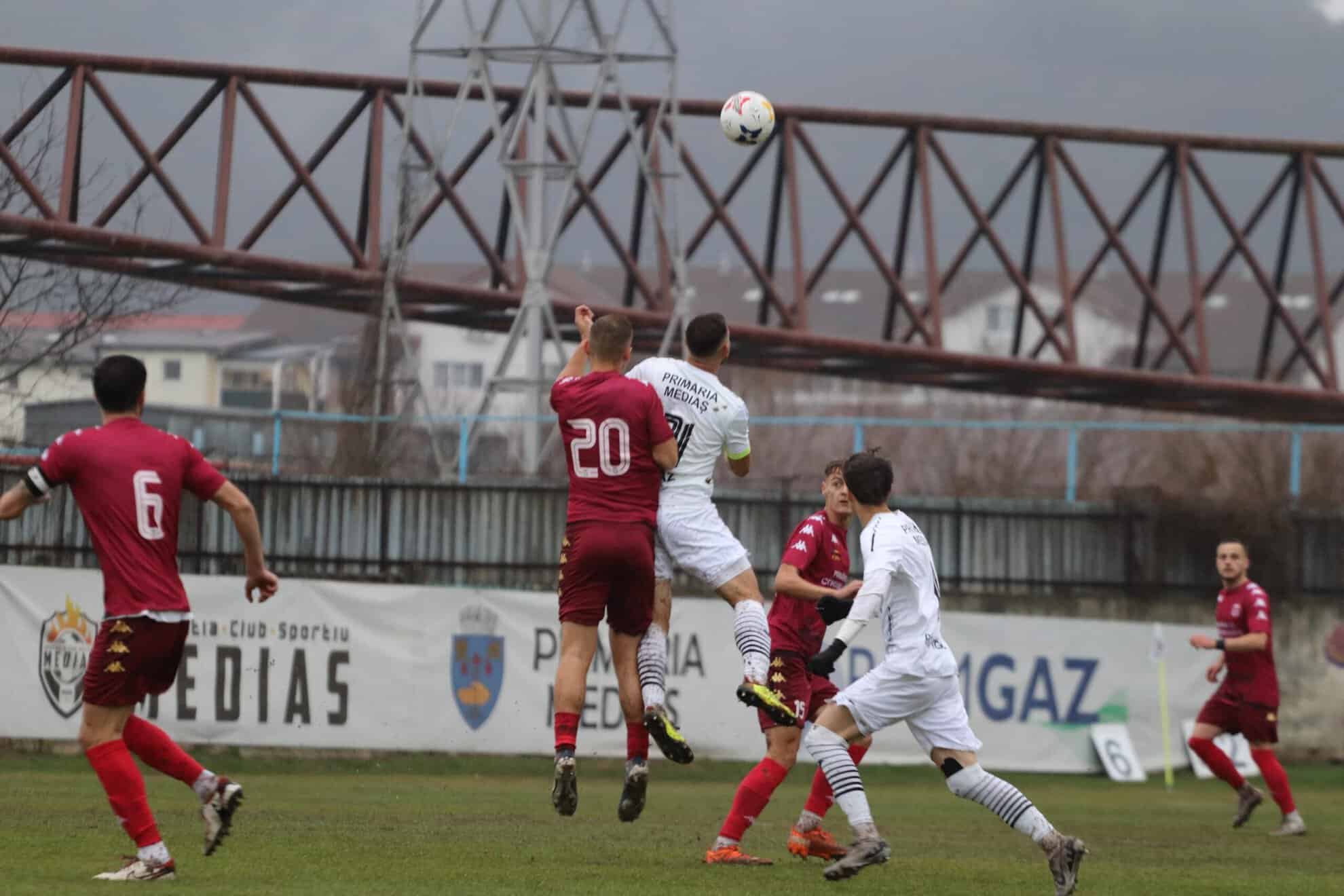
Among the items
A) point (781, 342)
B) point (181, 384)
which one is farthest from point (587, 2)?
point (181, 384)

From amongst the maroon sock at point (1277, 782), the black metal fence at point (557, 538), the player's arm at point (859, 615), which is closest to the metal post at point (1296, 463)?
the black metal fence at point (557, 538)

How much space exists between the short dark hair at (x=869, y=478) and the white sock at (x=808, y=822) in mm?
2306

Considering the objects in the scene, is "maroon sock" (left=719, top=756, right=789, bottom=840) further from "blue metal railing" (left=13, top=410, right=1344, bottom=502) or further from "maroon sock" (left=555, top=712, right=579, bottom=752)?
"blue metal railing" (left=13, top=410, right=1344, bottom=502)

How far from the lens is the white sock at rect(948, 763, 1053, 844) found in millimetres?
8891

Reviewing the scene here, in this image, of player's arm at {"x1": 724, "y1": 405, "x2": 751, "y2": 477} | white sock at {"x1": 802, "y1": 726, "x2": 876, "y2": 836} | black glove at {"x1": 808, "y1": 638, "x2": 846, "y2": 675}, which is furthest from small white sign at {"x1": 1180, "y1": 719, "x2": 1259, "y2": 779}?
black glove at {"x1": 808, "y1": 638, "x2": 846, "y2": 675}

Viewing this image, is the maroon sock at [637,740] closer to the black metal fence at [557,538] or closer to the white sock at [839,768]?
the white sock at [839,768]

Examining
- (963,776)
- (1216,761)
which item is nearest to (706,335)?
(963,776)

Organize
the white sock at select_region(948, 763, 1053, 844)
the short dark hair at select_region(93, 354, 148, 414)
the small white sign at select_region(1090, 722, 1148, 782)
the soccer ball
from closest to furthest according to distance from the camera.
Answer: the short dark hair at select_region(93, 354, 148, 414)
the white sock at select_region(948, 763, 1053, 844)
the soccer ball
the small white sign at select_region(1090, 722, 1148, 782)

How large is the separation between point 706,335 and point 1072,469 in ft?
55.9

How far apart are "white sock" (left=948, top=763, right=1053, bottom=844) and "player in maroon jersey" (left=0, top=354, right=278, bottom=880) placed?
10.9ft

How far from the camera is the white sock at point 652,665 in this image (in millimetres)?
10066

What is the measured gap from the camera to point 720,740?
20.6 metres

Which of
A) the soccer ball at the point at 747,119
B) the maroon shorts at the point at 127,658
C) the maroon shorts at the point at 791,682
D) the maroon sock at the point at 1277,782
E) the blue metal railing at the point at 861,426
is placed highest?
the soccer ball at the point at 747,119

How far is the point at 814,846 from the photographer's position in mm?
10547
